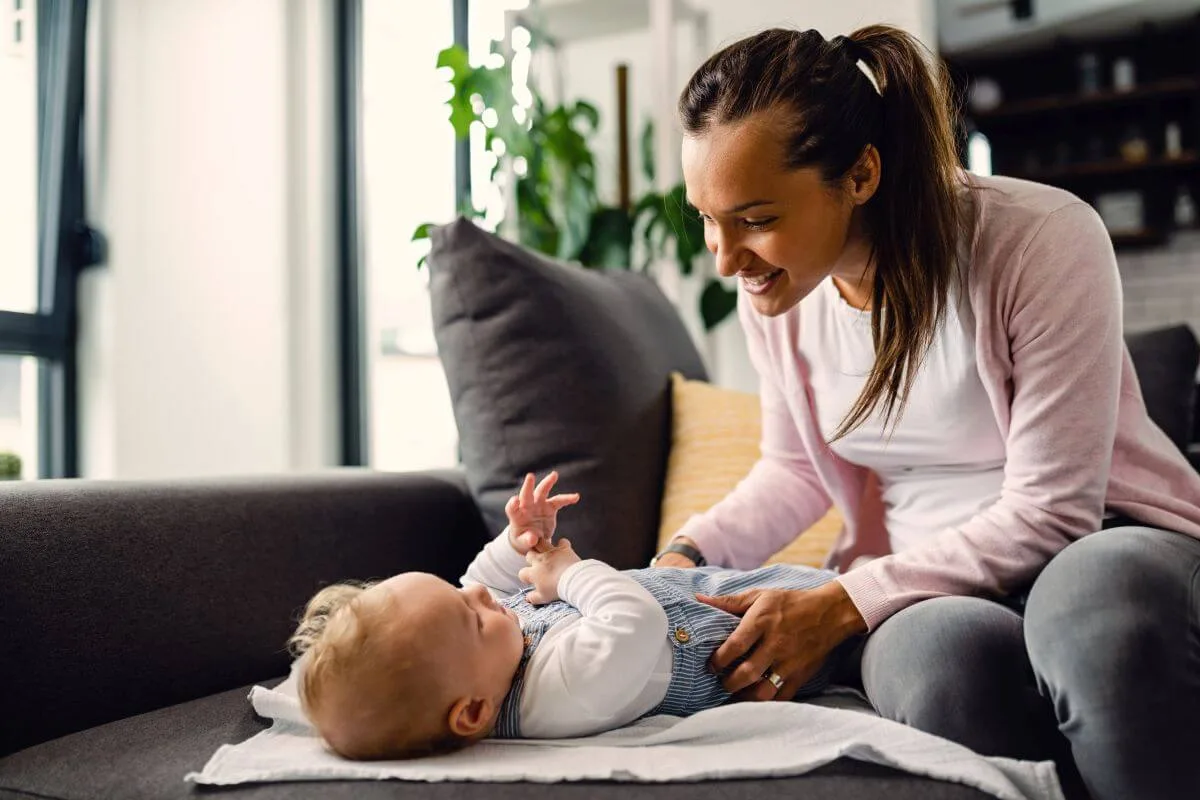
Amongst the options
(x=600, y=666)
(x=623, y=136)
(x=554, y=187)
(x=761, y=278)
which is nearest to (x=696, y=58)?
(x=623, y=136)

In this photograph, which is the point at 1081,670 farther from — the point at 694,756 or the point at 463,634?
the point at 463,634

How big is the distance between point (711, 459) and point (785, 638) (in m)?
0.58

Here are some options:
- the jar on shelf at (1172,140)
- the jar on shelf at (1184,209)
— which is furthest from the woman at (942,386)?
the jar on shelf at (1172,140)

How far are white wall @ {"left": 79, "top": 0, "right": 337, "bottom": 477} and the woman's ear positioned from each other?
241cm

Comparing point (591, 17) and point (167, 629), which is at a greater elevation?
point (591, 17)

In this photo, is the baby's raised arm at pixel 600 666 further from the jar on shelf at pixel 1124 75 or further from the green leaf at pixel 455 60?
the jar on shelf at pixel 1124 75

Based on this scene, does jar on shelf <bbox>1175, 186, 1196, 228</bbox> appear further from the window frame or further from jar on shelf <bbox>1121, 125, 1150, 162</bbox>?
the window frame

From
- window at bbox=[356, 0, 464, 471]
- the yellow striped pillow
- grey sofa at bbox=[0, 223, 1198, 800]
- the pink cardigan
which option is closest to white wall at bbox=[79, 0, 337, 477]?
window at bbox=[356, 0, 464, 471]

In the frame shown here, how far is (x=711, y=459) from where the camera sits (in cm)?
163

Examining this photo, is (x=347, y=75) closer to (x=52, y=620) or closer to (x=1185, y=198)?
(x=52, y=620)

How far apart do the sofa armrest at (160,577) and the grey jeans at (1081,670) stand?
731 mm

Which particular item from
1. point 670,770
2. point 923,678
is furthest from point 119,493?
point 923,678

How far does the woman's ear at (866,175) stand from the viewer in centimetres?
121

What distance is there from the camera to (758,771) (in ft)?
2.81
